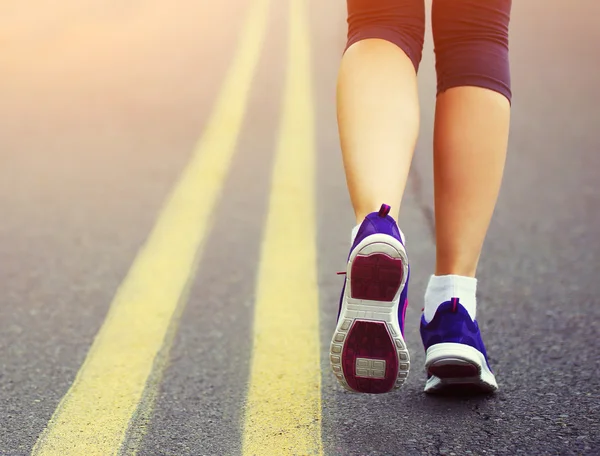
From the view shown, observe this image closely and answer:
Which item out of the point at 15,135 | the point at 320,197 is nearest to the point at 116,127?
the point at 15,135

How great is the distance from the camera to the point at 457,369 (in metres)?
1.87

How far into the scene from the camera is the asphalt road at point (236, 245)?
186cm

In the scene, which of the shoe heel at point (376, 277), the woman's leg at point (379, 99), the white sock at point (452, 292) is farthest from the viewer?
the white sock at point (452, 292)

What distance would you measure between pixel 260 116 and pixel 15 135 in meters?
1.52

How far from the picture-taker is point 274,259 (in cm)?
→ 319

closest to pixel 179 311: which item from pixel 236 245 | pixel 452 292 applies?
pixel 236 245

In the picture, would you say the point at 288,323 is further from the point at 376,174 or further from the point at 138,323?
the point at 376,174

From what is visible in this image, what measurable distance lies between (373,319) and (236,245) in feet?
5.81

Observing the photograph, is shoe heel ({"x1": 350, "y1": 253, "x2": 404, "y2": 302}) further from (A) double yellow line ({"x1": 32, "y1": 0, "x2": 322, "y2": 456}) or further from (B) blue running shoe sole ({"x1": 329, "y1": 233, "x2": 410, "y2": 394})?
(A) double yellow line ({"x1": 32, "y1": 0, "x2": 322, "y2": 456})

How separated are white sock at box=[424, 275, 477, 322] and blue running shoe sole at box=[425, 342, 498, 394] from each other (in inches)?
4.1

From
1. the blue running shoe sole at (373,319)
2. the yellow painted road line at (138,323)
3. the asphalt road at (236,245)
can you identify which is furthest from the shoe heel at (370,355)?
the yellow painted road line at (138,323)

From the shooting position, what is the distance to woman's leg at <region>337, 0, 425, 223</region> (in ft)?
5.81

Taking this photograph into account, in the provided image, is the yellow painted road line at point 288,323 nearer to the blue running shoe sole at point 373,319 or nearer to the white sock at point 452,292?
the blue running shoe sole at point 373,319

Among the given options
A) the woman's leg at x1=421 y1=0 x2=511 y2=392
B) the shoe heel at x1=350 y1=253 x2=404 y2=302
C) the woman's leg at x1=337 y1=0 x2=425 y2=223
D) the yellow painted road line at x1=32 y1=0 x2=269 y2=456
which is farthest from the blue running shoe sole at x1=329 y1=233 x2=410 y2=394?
the yellow painted road line at x1=32 y1=0 x2=269 y2=456
